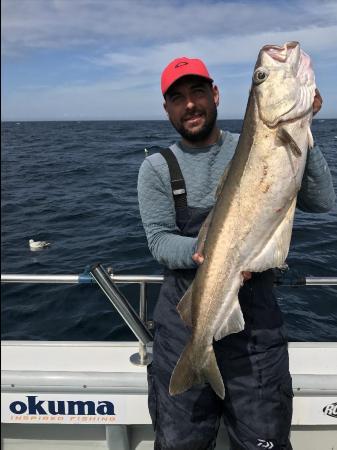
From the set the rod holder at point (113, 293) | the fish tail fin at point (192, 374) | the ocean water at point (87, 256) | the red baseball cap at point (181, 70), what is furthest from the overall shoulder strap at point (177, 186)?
the ocean water at point (87, 256)

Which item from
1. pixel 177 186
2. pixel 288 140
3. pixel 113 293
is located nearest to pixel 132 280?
pixel 113 293

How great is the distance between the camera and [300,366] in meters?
3.44

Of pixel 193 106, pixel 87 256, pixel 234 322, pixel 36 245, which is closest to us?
pixel 234 322

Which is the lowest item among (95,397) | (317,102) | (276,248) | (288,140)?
(95,397)

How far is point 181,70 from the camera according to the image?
114 inches

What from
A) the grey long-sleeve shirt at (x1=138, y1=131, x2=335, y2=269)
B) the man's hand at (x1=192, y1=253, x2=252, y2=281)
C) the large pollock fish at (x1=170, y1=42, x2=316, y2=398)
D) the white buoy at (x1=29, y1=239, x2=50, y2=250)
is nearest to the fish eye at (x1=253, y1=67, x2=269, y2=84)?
the large pollock fish at (x1=170, y1=42, x2=316, y2=398)

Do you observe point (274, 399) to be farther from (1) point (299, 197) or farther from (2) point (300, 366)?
(1) point (299, 197)

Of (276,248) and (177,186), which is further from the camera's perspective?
(177,186)

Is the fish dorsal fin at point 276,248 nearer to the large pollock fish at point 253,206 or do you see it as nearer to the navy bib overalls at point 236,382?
A: the large pollock fish at point 253,206

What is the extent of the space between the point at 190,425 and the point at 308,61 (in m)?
2.23

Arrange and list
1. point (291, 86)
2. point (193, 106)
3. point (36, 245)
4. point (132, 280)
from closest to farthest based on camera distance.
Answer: point (291, 86) < point (193, 106) < point (132, 280) < point (36, 245)

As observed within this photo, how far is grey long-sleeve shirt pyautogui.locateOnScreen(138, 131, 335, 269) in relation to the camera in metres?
2.82

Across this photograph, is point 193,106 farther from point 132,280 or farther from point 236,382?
point 236,382

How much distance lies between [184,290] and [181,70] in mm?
1407
